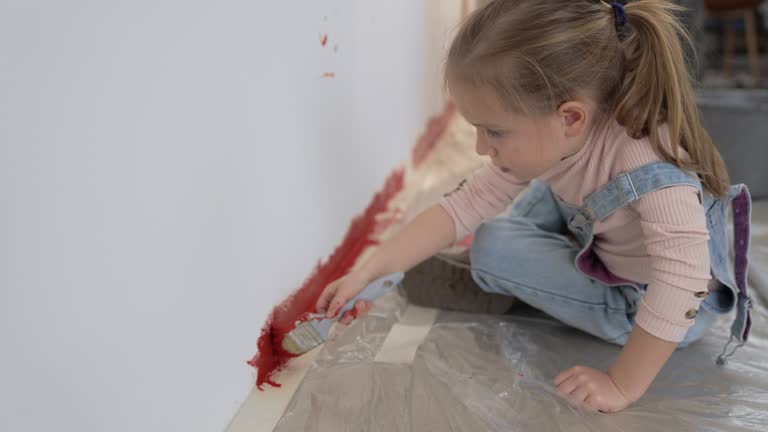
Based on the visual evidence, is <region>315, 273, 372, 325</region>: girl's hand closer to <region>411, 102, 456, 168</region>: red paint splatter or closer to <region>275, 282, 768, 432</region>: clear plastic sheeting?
<region>275, 282, 768, 432</region>: clear plastic sheeting

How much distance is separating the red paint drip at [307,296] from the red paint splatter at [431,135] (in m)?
0.37

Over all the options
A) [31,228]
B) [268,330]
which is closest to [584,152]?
[268,330]

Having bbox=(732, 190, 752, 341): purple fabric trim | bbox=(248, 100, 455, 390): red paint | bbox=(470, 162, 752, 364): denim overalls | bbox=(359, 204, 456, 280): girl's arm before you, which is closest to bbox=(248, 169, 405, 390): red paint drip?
bbox=(248, 100, 455, 390): red paint

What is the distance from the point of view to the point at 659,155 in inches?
27.4

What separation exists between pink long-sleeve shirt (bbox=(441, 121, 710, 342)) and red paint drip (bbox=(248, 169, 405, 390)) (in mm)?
351

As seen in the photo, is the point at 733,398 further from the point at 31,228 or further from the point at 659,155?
the point at 31,228

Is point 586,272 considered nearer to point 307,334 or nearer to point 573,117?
point 573,117

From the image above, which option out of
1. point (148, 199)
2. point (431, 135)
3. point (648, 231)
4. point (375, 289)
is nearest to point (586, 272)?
point (648, 231)

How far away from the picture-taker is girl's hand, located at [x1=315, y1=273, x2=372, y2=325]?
2.66 ft

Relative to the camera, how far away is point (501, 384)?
75 centimetres

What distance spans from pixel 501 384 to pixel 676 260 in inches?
9.3

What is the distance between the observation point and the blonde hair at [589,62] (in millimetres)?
662

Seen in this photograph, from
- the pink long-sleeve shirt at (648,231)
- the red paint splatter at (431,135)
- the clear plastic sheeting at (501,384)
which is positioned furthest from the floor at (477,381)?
the red paint splatter at (431,135)

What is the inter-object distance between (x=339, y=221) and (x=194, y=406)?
1.55 ft
